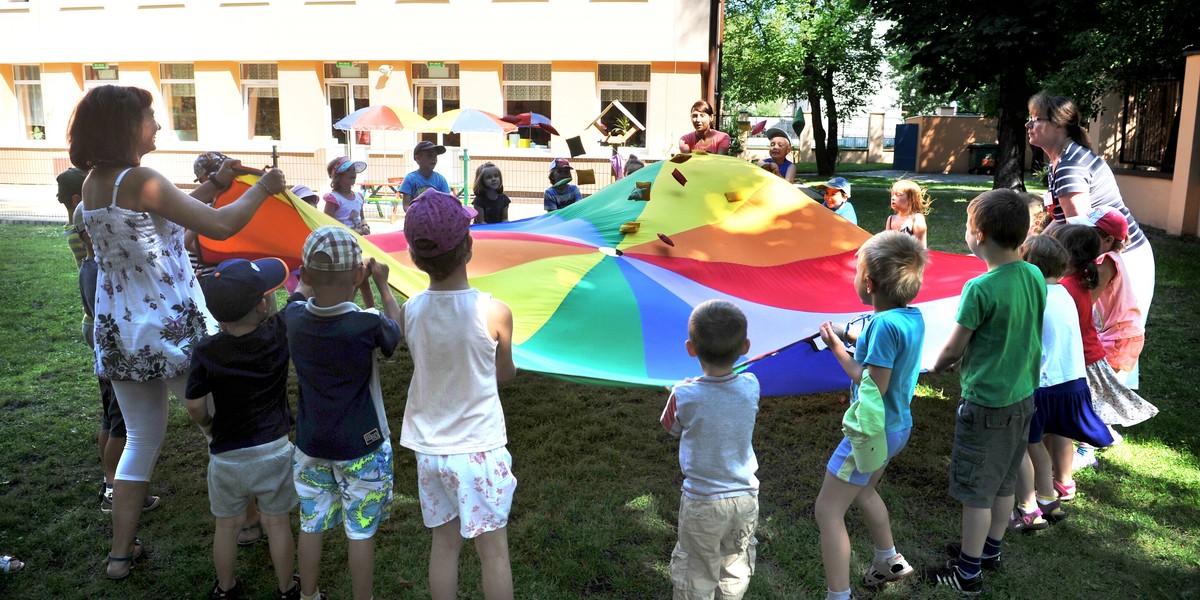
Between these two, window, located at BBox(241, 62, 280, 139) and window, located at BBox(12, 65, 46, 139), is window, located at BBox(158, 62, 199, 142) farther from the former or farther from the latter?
window, located at BBox(12, 65, 46, 139)

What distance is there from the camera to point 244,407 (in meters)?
2.34

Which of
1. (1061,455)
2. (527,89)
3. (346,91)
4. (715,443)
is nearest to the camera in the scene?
(715,443)

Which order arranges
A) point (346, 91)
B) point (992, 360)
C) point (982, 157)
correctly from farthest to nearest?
point (982, 157) → point (346, 91) → point (992, 360)

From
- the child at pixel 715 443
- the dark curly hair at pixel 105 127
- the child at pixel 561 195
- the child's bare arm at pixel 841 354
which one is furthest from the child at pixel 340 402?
the child at pixel 561 195

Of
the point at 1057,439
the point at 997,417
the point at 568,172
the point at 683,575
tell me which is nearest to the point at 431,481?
the point at 683,575

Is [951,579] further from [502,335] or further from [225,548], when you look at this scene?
[225,548]

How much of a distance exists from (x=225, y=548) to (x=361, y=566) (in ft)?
1.49

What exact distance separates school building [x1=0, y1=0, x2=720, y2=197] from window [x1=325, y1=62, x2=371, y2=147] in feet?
0.08

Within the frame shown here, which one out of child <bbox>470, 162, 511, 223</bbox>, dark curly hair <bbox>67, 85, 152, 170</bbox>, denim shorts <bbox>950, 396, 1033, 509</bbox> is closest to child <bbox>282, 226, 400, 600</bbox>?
dark curly hair <bbox>67, 85, 152, 170</bbox>

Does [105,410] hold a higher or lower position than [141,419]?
lower

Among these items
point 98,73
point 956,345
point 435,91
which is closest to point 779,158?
point 956,345

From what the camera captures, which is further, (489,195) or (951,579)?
(489,195)

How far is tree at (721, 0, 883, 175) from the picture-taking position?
72.8 ft

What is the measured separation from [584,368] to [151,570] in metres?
1.57
